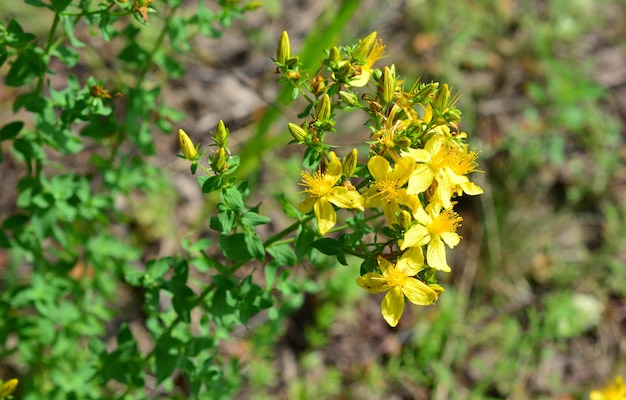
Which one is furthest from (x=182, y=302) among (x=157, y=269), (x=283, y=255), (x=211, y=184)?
(x=211, y=184)

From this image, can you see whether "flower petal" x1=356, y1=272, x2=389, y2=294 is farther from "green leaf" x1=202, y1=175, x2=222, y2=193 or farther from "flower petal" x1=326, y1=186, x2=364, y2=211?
"green leaf" x1=202, y1=175, x2=222, y2=193

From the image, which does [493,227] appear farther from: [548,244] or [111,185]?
[111,185]

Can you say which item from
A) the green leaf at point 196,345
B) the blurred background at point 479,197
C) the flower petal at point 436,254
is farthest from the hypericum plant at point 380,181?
the blurred background at point 479,197

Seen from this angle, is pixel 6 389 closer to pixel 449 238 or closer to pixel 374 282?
pixel 374 282

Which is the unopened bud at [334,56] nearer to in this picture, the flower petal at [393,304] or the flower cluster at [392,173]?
the flower cluster at [392,173]

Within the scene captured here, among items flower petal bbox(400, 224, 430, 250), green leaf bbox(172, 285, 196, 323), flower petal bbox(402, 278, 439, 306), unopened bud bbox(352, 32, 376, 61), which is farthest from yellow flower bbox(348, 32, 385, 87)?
green leaf bbox(172, 285, 196, 323)

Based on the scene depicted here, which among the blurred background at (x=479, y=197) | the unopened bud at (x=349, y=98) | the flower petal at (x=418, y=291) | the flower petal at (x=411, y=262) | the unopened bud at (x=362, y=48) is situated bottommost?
the blurred background at (x=479, y=197)
